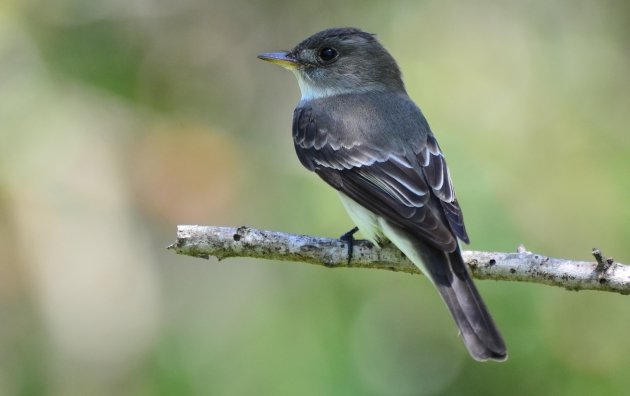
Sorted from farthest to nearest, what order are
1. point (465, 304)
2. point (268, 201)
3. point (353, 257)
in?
point (268, 201) → point (353, 257) → point (465, 304)

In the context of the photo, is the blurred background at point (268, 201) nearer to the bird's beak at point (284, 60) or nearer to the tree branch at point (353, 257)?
the bird's beak at point (284, 60)

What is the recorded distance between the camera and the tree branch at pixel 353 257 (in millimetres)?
4297

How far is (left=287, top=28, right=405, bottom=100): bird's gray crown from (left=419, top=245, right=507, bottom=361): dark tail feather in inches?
70.0

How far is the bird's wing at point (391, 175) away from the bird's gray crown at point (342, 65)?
0.37 meters

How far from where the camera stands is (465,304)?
4.50m

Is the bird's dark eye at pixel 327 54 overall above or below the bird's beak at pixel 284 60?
above

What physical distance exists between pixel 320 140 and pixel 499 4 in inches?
153

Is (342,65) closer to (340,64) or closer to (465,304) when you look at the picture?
(340,64)

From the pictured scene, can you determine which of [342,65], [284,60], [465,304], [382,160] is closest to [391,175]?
[382,160]

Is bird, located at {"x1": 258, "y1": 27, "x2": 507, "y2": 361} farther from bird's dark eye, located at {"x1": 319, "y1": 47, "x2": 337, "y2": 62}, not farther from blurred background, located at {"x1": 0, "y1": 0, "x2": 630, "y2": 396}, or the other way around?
blurred background, located at {"x1": 0, "y1": 0, "x2": 630, "y2": 396}

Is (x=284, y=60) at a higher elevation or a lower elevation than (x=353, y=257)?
higher

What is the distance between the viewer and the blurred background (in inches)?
237

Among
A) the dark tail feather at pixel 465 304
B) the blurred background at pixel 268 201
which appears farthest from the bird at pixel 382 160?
the blurred background at pixel 268 201

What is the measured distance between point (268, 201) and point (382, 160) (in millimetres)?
1860
